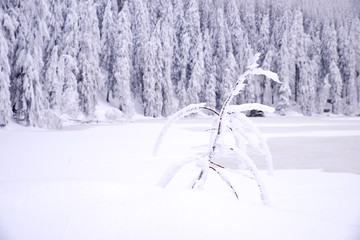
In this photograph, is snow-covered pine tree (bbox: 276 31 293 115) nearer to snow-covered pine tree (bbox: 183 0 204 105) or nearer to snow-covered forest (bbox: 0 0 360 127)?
snow-covered forest (bbox: 0 0 360 127)

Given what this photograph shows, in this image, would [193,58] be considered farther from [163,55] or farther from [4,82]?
[4,82]

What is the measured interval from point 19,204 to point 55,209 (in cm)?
11

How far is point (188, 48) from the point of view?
51.8 ft

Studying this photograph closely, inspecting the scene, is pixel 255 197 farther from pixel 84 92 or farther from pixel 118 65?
pixel 118 65

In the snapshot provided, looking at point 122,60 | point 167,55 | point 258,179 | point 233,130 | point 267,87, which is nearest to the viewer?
point 258,179

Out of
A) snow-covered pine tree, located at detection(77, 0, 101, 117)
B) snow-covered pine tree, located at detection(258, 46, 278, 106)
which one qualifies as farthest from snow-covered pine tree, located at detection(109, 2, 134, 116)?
snow-covered pine tree, located at detection(258, 46, 278, 106)

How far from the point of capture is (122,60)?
19.9 metres

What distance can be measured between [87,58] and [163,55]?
4.91 meters

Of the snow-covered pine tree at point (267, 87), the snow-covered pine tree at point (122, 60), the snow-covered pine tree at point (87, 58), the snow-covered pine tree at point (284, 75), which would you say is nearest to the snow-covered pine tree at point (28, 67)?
the snow-covered pine tree at point (87, 58)

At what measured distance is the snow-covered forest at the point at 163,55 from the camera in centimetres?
1039

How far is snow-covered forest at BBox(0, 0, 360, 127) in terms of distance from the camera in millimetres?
10391

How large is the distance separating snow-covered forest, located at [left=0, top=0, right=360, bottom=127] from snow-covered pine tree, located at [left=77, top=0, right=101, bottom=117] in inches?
2.3

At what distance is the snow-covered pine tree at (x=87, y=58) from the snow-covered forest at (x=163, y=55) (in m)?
0.06

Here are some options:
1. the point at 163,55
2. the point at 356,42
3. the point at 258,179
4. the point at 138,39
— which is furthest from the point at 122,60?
the point at 258,179
